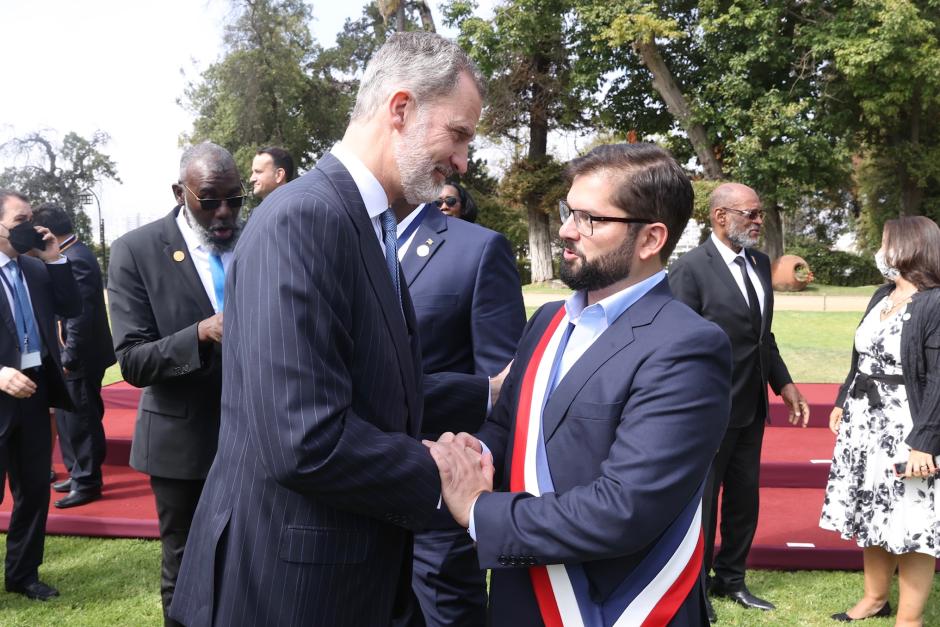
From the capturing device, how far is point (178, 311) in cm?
322

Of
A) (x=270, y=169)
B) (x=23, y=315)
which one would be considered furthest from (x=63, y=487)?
(x=270, y=169)

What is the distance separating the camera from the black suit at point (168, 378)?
126 inches

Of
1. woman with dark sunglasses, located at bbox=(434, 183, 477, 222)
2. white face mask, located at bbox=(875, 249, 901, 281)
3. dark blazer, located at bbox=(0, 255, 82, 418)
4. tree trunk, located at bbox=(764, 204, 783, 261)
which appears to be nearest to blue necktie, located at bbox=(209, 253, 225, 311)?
woman with dark sunglasses, located at bbox=(434, 183, 477, 222)

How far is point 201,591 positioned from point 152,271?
175 cm

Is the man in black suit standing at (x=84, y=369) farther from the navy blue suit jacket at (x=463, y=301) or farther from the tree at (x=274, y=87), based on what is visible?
the tree at (x=274, y=87)

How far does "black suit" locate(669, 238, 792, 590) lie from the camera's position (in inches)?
170

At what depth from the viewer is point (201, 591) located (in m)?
1.78

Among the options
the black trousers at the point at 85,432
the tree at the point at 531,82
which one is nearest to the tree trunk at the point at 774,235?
the tree at the point at 531,82

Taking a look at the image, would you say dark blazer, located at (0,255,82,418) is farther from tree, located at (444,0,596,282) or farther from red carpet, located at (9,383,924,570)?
tree, located at (444,0,596,282)

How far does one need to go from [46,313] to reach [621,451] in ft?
13.0

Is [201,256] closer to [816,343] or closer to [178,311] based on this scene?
[178,311]

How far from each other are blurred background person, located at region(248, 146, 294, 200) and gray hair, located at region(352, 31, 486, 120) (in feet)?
12.2

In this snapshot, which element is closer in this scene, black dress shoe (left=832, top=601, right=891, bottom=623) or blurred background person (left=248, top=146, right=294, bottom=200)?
black dress shoe (left=832, top=601, right=891, bottom=623)

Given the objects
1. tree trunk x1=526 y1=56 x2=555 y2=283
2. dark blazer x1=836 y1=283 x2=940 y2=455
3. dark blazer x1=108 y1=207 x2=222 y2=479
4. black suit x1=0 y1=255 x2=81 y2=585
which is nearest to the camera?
dark blazer x1=108 y1=207 x2=222 y2=479
